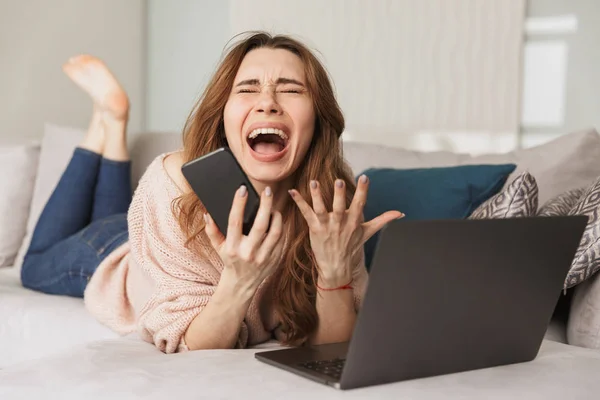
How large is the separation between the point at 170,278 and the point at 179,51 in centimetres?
358

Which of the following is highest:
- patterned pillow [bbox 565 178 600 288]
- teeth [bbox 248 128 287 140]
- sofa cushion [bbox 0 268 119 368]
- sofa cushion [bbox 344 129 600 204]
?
teeth [bbox 248 128 287 140]

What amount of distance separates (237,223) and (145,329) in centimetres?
37

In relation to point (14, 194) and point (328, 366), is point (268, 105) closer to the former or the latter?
point (328, 366)

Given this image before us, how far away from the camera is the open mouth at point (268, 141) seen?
1493mm

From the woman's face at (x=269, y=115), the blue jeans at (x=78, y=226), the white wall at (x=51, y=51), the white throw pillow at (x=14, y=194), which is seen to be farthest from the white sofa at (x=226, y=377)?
the white wall at (x=51, y=51)

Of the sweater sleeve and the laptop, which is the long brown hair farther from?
the laptop

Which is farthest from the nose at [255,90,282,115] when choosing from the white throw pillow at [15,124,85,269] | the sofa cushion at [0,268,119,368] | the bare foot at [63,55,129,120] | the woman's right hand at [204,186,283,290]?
the white throw pillow at [15,124,85,269]

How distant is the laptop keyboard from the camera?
1.10m

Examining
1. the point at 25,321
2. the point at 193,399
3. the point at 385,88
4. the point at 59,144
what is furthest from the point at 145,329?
the point at 385,88

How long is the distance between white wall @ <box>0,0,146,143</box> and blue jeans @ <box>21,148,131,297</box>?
1.39 m

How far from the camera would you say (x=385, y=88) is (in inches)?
167

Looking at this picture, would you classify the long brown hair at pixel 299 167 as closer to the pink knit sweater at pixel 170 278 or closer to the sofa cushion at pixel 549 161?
the pink knit sweater at pixel 170 278

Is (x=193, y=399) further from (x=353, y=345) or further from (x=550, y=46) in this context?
(x=550, y=46)

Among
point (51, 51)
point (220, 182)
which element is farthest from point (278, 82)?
point (51, 51)
